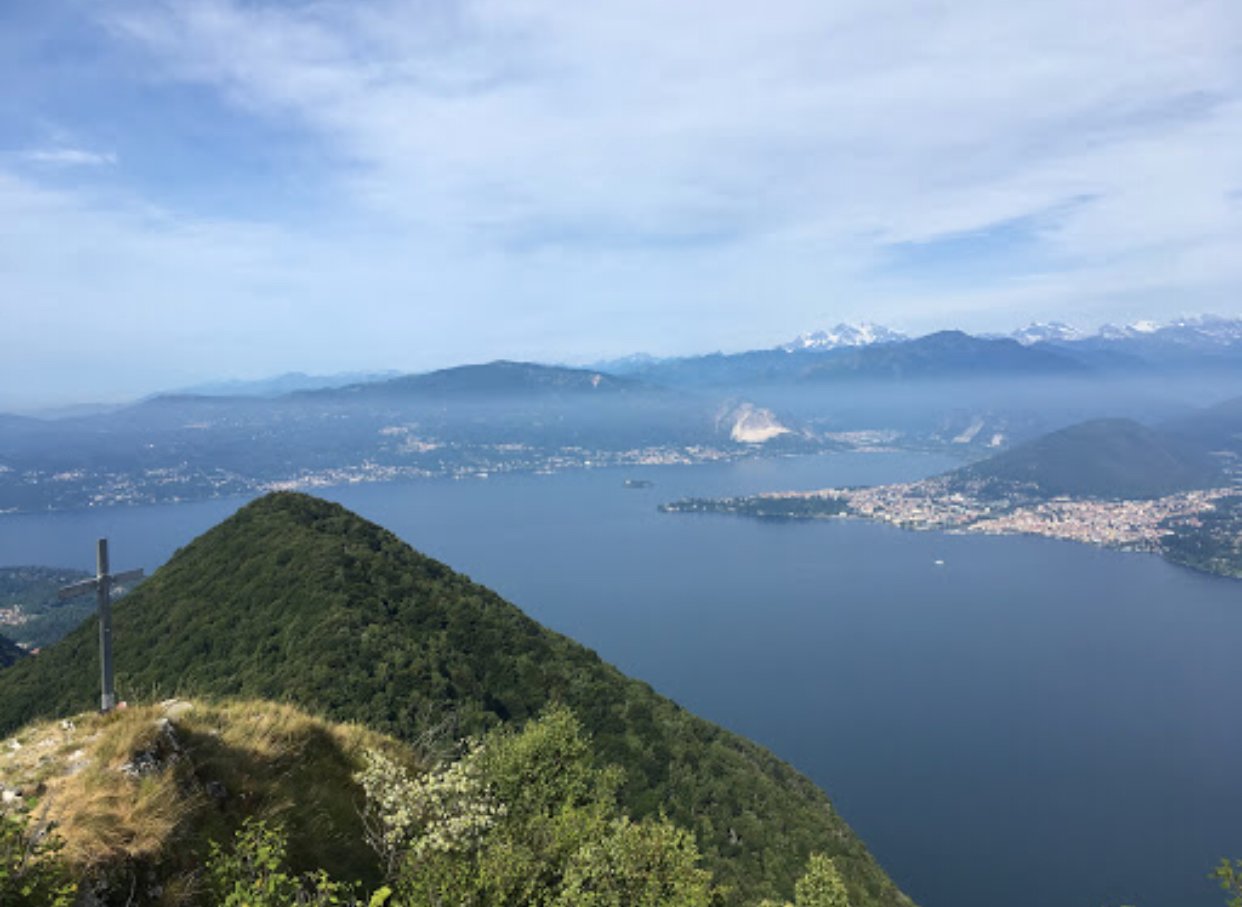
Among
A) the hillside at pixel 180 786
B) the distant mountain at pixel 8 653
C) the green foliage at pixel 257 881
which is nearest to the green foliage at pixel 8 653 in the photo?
the distant mountain at pixel 8 653

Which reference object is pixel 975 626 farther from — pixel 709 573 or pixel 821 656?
pixel 709 573

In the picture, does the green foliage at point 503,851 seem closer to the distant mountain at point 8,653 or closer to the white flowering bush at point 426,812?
the white flowering bush at point 426,812

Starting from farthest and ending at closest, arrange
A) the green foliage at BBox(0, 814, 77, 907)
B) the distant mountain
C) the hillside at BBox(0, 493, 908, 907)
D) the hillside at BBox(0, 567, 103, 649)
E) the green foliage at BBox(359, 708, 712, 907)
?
the hillside at BBox(0, 567, 103, 649) < the distant mountain < the hillside at BBox(0, 493, 908, 907) < the green foliage at BBox(359, 708, 712, 907) < the green foliage at BBox(0, 814, 77, 907)

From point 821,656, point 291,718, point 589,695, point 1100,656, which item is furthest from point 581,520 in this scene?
point 291,718

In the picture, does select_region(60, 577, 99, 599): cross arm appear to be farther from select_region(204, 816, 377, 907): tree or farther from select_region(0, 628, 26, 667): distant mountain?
select_region(0, 628, 26, 667): distant mountain

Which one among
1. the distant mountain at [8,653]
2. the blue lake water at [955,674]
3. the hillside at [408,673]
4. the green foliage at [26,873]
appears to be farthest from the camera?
the blue lake water at [955,674]

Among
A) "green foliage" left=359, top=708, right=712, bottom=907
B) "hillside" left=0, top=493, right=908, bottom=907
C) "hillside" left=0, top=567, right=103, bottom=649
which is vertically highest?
"green foliage" left=359, top=708, right=712, bottom=907

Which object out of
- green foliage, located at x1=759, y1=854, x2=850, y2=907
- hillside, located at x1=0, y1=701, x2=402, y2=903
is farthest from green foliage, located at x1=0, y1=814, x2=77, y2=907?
green foliage, located at x1=759, y1=854, x2=850, y2=907
